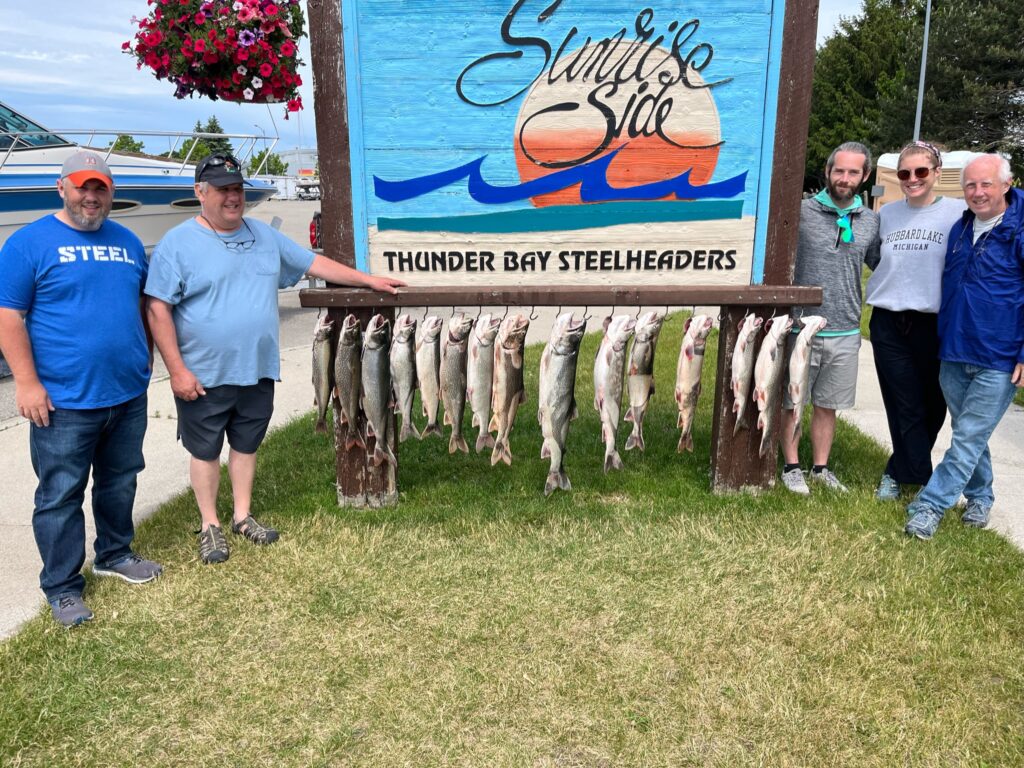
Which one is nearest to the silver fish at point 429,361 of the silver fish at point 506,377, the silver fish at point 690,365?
the silver fish at point 506,377

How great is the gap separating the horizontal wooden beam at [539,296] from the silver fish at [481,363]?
0.72ft

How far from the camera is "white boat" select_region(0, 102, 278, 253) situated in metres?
8.51

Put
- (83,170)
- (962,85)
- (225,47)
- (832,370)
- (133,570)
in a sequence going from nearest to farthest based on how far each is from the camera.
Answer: (83,170) → (133,570) → (832,370) → (225,47) → (962,85)

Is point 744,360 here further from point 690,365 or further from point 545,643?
point 545,643

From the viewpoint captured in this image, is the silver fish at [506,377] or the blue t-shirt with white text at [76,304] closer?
the blue t-shirt with white text at [76,304]

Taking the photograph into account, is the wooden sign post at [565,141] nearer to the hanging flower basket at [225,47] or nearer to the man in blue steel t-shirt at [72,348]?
the man in blue steel t-shirt at [72,348]

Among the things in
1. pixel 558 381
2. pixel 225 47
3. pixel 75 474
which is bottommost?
pixel 75 474

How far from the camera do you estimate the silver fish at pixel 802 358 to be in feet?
13.7

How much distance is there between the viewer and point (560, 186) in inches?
165

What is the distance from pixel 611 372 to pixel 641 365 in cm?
17

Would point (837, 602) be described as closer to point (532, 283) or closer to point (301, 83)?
point (532, 283)

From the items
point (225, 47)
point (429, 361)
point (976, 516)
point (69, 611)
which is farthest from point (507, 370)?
point (225, 47)

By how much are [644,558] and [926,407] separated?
2.10 meters

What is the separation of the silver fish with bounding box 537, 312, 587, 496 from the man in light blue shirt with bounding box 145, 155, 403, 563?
1090mm
